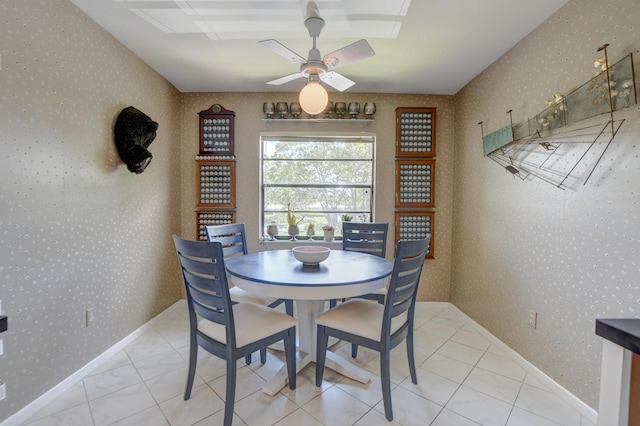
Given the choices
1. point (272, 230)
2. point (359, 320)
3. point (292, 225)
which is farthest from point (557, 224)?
point (272, 230)

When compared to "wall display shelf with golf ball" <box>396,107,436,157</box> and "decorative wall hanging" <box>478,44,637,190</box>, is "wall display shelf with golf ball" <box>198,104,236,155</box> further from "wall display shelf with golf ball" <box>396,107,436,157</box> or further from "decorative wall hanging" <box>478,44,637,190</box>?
"decorative wall hanging" <box>478,44,637,190</box>

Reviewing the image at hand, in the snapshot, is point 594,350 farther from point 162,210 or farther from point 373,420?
point 162,210

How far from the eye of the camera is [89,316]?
2.19 meters

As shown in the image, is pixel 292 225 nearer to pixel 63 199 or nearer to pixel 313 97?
pixel 313 97

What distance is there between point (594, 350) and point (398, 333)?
1136 mm

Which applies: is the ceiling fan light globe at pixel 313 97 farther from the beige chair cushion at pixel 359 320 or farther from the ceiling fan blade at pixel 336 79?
the beige chair cushion at pixel 359 320

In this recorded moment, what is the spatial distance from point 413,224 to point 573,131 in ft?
6.03

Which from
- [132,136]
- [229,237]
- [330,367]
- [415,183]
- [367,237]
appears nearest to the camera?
[330,367]

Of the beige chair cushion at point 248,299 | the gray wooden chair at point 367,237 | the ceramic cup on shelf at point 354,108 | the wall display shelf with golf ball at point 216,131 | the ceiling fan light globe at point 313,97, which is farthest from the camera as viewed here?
the wall display shelf with golf ball at point 216,131

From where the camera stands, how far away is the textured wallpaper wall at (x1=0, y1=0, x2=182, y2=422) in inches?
64.8

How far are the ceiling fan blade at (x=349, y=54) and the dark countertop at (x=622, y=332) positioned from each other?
173 centimetres

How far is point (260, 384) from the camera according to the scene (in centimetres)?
205

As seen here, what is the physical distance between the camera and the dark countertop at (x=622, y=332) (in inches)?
35.9

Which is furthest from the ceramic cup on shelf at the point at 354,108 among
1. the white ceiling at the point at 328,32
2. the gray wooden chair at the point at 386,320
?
the gray wooden chair at the point at 386,320
